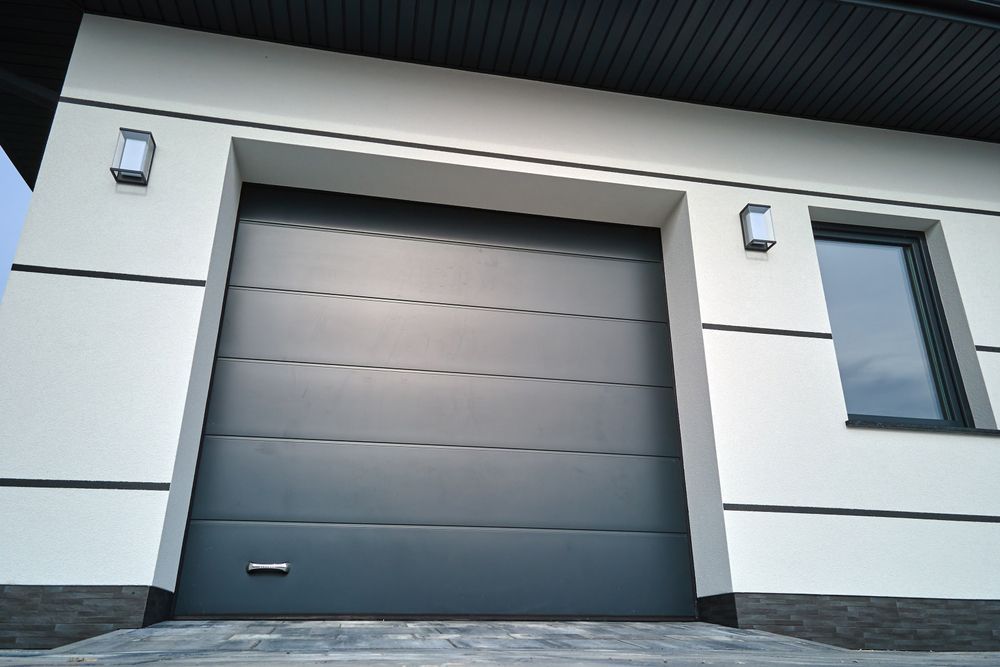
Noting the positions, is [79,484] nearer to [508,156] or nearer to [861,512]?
[508,156]

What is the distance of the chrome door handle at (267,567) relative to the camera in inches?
101

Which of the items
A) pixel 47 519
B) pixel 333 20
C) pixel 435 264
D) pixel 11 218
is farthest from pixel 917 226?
pixel 11 218

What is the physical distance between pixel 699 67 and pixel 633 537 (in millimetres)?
2129

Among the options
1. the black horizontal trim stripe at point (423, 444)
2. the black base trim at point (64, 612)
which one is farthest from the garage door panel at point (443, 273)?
the black base trim at point (64, 612)

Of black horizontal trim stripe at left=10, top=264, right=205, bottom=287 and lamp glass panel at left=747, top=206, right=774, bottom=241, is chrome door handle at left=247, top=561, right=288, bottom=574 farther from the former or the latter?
lamp glass panel at left=747, top=206, right=774, bottom=241

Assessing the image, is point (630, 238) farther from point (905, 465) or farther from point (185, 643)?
point (185, 643)

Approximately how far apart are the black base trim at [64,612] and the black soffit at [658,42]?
2.29 m

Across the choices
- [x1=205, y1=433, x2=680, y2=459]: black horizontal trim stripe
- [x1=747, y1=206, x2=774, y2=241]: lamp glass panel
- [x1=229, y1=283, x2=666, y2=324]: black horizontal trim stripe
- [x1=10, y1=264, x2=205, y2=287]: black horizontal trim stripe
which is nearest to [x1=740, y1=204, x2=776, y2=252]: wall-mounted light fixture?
[x1=747, y1=206, x2=774, y2=241]: lamp glass panel

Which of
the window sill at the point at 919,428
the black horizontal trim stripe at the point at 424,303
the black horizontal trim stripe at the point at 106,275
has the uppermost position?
the black horizontal trim stripe at the point at 424,303

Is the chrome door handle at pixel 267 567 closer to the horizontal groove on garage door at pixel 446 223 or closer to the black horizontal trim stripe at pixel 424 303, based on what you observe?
the black horizontal trim stripe at pixel 424 303

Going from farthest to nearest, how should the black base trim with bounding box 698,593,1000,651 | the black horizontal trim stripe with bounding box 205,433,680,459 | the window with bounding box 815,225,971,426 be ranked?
the window with bounding box 815,225,971,426
the black horizontal trim stripe with bounding box 205,433,680,459
the black base trim with bounding box 698,593,1000,651

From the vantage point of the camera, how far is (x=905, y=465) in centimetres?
281

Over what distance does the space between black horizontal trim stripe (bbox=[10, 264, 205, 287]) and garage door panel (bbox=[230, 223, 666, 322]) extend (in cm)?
36

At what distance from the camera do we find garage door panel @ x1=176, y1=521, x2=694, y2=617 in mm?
2559
